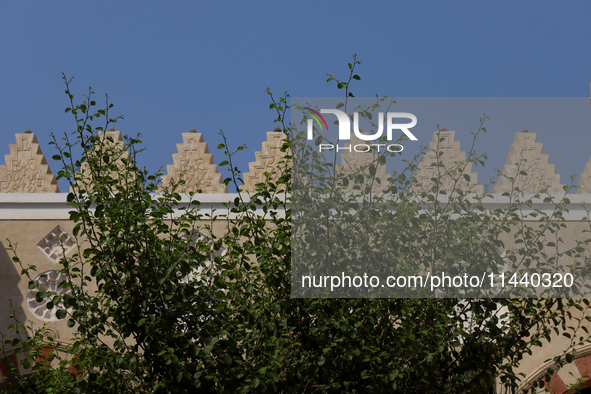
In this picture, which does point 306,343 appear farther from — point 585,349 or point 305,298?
point 585,349

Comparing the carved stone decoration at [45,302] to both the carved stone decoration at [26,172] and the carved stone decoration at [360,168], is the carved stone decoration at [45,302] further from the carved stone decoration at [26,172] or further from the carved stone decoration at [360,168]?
the carved stone decoration at [360,168]

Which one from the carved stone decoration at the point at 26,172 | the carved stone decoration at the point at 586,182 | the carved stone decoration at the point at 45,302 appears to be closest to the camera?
the carved stone decoration at the point at 586,182

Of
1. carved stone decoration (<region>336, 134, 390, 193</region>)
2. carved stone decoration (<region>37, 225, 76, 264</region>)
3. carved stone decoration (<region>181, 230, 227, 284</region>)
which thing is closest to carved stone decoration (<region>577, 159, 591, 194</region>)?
carved stone decoration (<region>336, 134, 390, 193</region>)

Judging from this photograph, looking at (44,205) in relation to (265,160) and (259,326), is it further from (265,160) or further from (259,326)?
(259,326)

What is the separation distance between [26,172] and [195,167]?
2.14 metres

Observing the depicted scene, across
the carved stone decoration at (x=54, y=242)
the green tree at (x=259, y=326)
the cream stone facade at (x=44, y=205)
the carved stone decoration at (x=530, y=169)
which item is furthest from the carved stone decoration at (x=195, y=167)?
the green tree at (x=259, y=326)

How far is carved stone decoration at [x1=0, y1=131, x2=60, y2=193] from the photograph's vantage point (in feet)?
22.9

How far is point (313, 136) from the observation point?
3217 millimetres

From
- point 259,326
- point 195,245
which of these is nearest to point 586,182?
point 195,245

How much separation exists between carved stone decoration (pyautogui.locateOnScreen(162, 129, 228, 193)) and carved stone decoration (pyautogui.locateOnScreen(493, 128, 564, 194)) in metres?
3.23

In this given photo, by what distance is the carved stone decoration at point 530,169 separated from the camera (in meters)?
5.82

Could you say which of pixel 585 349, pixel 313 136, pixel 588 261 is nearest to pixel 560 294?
pixel 588 261

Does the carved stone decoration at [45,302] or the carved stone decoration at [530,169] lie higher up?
the carved stone decoration at [530,169]

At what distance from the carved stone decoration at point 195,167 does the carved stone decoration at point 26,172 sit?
1.50 metres
